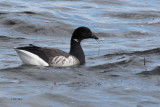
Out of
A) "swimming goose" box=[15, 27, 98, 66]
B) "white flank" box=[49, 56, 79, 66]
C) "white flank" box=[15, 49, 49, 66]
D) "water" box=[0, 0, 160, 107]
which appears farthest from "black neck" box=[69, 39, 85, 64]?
"white flank" box=[15, 49, 49, 66]

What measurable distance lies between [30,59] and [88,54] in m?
2.60

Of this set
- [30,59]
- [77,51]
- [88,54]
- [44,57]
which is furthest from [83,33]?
[30,59]

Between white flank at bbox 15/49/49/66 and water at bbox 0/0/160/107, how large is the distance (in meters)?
0.21

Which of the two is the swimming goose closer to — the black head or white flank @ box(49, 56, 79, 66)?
white flank @ box(49, 56, 79, 66)

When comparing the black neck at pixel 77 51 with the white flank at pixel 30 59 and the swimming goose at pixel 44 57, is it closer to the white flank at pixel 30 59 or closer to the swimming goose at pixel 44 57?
the swimming goose at pixel 44 57

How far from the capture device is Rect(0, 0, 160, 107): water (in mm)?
9242

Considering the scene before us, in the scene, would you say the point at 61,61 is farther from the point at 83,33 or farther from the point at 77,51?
the point at 83,33

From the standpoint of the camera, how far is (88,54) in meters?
14.4

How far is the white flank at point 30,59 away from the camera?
12.2 m

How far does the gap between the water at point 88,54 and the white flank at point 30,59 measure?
21 centimetres

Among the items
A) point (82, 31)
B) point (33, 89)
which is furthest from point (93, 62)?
point (33, 89)

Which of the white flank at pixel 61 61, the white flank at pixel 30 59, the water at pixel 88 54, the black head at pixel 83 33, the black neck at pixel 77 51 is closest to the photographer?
the water at pixel 88 54

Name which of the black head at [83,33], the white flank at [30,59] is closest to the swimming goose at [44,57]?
the white flank at [30,59]

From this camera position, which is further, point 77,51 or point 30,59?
point 77,51
